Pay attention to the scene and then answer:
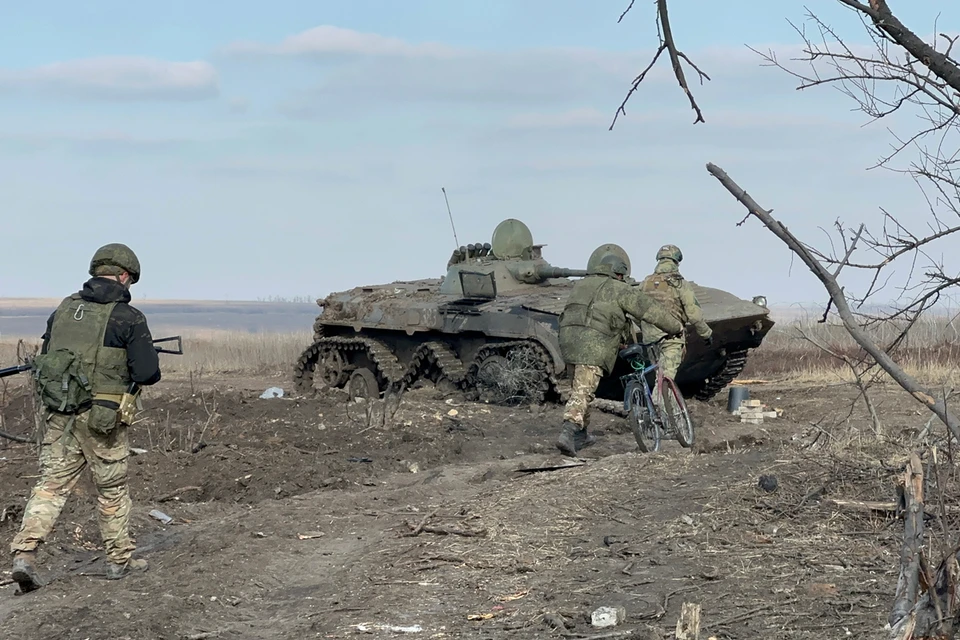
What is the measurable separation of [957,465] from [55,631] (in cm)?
467

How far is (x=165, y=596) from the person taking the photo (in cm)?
632

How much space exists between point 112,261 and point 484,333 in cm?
967

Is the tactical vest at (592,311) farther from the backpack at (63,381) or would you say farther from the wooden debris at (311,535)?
the backpack at (63,381)

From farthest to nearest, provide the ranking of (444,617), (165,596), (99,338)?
(99,338) < (165,596) < (444,617)

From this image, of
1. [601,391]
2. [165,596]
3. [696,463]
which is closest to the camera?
[165,596]

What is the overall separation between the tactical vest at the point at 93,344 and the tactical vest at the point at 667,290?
6.50m

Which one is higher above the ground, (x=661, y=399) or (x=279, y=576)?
(x=661, y=399)

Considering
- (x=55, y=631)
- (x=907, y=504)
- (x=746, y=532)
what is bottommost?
(x=55, y=631)

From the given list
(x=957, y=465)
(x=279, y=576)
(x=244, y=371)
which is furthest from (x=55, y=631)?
(x=244, y=371)

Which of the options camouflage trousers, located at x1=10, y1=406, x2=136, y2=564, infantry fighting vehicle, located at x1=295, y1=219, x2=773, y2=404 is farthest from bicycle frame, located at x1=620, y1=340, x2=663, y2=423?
camouflage trousers, located at x1=10, y1=406, x2=136, y2=564

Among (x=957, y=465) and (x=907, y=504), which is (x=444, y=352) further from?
(x=907, y=504)

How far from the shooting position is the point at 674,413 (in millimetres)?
10617

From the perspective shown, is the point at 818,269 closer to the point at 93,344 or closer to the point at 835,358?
the point at 93,344

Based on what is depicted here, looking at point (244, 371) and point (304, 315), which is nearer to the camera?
point (244, 371)
